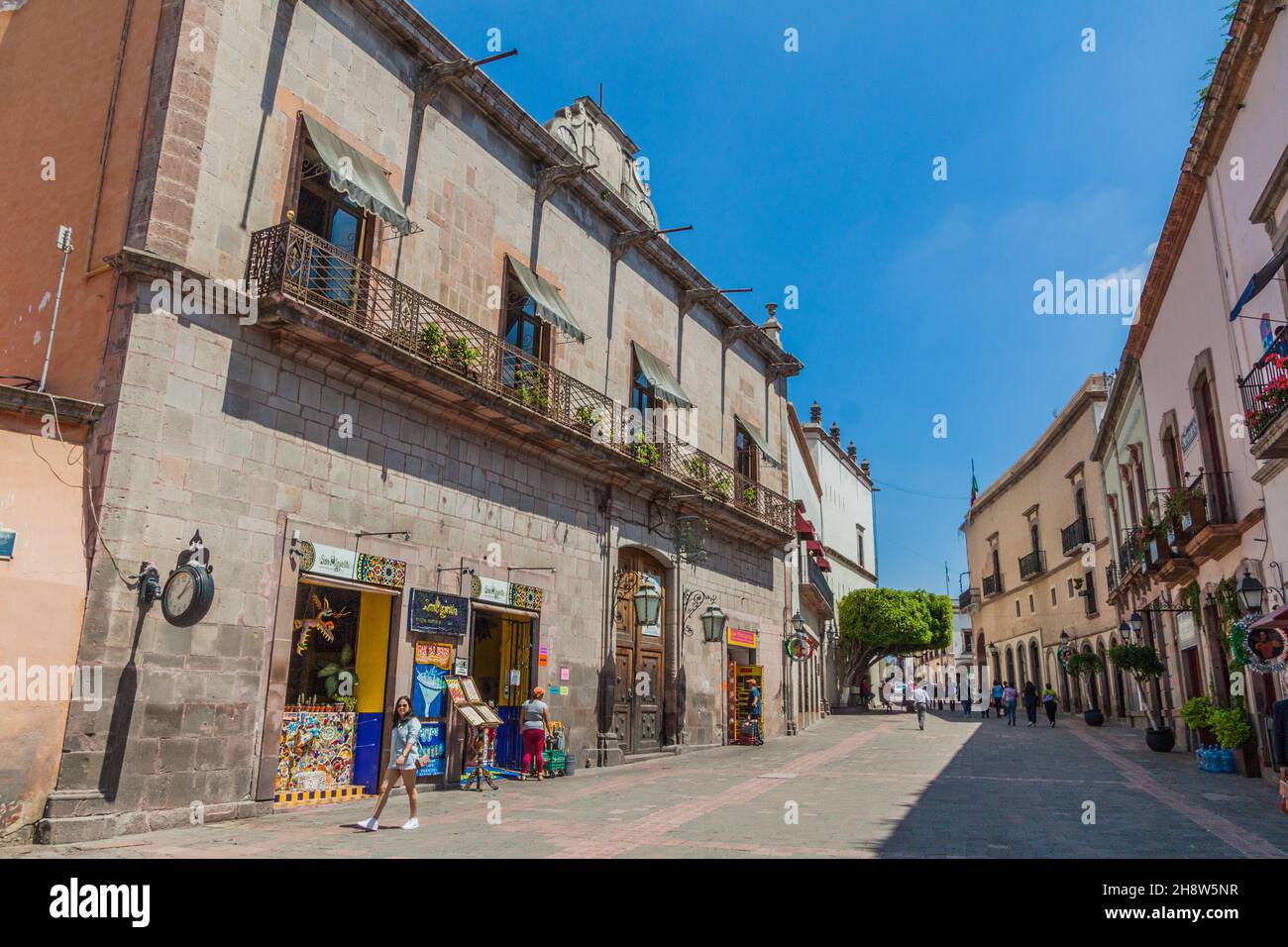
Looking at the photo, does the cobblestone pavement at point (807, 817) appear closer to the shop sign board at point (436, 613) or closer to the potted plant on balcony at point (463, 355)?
the shop sign board at point (436, 613)

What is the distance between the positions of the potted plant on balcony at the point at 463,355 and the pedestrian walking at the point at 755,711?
12.3m

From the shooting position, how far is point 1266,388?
12.0 metres

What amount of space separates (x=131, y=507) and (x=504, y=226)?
27.7ft

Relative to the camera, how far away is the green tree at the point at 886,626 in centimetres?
4231

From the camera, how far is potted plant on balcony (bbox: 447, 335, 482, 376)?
13297 mm

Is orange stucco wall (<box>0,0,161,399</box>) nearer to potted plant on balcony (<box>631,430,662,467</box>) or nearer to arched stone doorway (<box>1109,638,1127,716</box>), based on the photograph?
potted plant on balcony (<box>631,430,662,467</box>)

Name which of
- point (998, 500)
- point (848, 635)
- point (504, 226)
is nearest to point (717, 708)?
point (504, 226)

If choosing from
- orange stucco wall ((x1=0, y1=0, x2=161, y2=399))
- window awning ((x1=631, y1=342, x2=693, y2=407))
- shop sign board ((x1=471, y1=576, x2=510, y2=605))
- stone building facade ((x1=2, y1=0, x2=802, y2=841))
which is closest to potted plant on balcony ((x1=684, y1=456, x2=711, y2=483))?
stone building facade ((x1=2, y1=0, x2=802, y2=841))

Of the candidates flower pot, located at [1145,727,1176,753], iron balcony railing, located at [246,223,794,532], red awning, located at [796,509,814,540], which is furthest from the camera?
red awning, located at [796,509,814,540]

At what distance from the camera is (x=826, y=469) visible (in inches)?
1811

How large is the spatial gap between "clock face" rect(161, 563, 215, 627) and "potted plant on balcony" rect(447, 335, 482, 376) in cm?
508

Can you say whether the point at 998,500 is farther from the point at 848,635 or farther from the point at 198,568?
the point at 198,568

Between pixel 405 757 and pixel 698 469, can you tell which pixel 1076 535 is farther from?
pixel 405 757

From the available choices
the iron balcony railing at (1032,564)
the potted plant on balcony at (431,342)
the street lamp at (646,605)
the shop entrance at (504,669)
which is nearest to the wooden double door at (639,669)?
the street lamp at (646,605)
